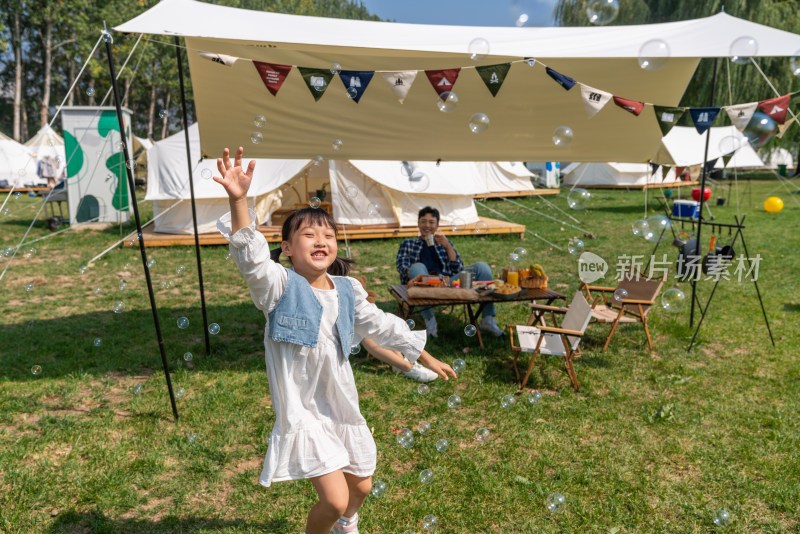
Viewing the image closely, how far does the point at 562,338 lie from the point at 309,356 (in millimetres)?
3093

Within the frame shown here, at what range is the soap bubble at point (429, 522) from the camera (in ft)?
9.08

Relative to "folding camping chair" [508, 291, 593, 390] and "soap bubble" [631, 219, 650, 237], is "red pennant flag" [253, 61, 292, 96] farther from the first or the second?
"soap bubble" [631, 219, 650, 237]

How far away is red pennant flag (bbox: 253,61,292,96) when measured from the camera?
13.7 ft

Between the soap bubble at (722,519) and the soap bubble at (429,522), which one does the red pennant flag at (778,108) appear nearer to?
the soap bubble at (722,519)

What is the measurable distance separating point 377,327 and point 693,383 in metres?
3.77

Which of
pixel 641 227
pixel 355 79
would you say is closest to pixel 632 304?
pixel 641 227

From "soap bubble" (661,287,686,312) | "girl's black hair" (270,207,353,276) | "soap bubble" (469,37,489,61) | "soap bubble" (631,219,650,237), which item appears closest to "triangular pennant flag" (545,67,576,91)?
"soap bubble" (469,37,489,61)

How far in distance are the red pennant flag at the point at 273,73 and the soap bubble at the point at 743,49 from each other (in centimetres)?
377

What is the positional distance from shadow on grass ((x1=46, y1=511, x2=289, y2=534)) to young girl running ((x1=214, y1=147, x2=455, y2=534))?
2.71 ft

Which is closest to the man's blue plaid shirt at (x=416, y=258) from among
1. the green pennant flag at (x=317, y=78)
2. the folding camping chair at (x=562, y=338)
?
the folding camping chair at (x=562, y=338)

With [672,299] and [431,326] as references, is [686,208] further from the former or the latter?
[431,326]

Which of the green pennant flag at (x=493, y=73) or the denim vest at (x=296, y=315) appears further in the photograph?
the green pennant flag at (x=493, y=73)

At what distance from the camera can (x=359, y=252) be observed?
1034 centimetres

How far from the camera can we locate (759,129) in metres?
4.41
